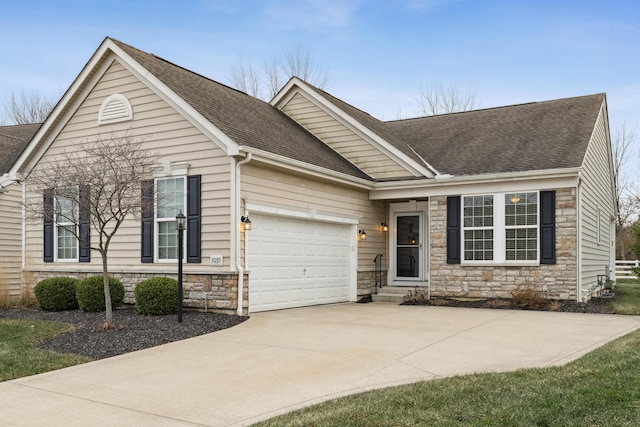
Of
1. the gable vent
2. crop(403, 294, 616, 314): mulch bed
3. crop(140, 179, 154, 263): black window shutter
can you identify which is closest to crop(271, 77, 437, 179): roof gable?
crop(403, 294, 616, 314): mulch bed

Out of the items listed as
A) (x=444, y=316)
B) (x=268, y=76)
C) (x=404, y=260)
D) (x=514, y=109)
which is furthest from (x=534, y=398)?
(x=268, y=76)

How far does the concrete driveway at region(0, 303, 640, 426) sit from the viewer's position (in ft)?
17.9

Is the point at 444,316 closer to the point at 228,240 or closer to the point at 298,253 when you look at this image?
the point at 298,253

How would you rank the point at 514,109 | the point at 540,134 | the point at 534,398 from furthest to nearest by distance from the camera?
the point at 514,109 → the point at 540,134 → the point at 534,398

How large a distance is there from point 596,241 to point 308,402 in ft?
43.8

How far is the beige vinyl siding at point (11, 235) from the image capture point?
1467cm

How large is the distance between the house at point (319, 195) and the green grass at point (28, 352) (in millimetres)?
1956

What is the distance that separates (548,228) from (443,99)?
916 inches

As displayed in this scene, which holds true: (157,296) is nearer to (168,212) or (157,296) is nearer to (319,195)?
(168,212)

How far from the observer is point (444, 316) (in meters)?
11.6

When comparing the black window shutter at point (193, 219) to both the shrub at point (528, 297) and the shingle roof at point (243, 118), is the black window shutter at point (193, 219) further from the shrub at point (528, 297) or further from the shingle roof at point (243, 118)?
the shrub at point (528, 297)

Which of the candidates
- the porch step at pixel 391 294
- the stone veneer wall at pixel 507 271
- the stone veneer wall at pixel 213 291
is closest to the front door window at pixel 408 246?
the porch step at pixel 391 294

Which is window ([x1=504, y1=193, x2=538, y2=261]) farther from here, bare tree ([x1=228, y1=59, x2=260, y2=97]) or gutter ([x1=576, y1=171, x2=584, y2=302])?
bare tree ([x1=228, y1=59, x2=260, y2=97])

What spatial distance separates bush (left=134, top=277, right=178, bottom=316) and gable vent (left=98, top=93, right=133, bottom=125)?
400 centimetres
